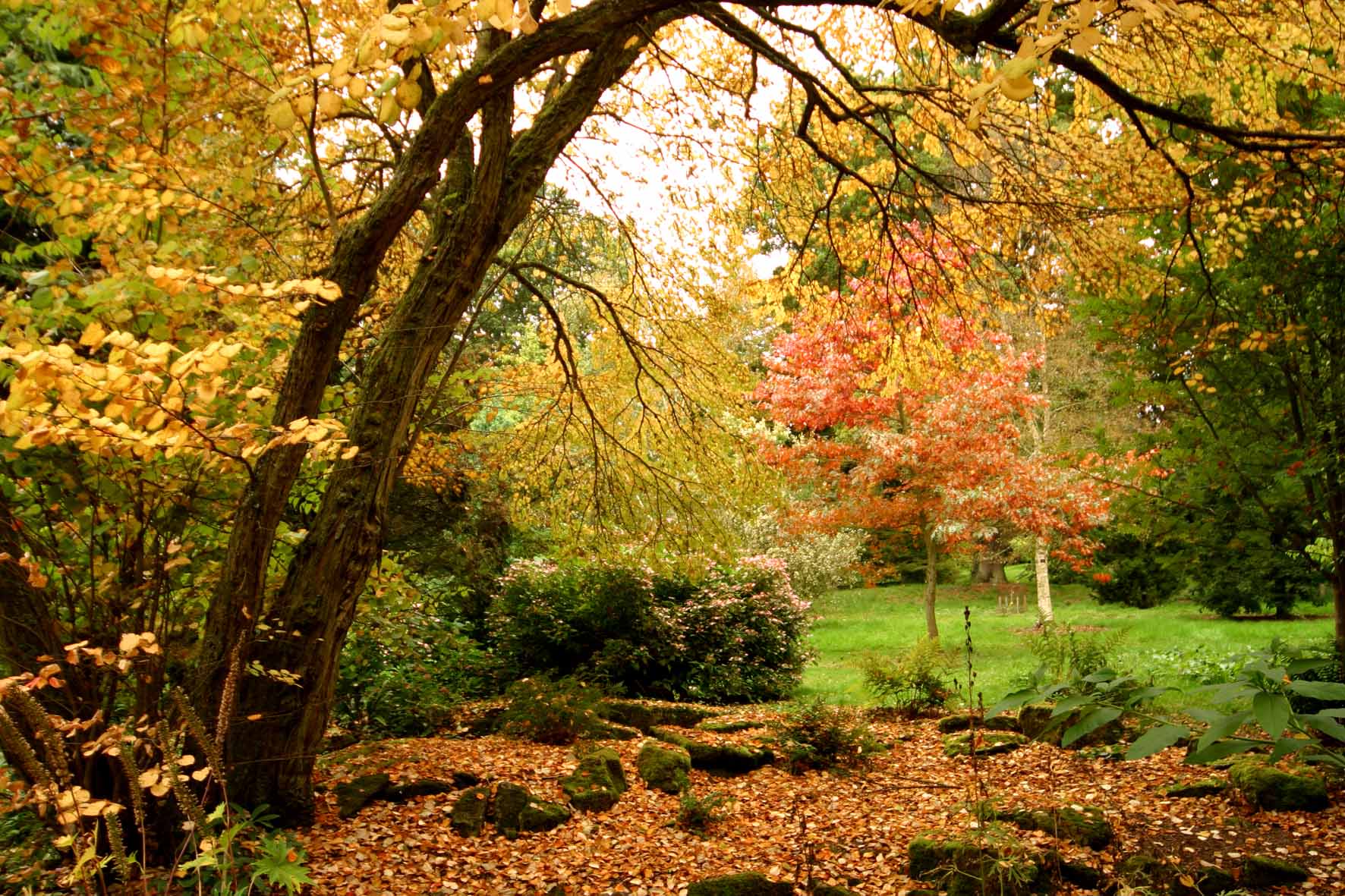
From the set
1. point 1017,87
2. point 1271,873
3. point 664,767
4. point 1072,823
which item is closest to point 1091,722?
point 1017,87

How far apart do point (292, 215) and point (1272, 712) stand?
19.6 feet

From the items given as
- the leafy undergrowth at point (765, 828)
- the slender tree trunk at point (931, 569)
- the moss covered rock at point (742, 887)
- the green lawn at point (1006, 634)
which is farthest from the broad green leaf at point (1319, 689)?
the slender tree trunk at point (931, 569)

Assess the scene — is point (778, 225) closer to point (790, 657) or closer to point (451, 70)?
point (451, 70)

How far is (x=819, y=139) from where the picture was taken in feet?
23.8

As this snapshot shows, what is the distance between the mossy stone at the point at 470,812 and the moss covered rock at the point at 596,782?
513 millimetres

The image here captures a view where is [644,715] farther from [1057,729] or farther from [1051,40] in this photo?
[1051,40]

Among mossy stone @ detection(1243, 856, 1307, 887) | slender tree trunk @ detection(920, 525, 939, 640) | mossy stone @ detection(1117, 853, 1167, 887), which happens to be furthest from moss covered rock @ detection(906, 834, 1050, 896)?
slender tree trunk @ detection(920, 525, 939, 640)

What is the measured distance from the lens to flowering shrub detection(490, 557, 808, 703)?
8266mm

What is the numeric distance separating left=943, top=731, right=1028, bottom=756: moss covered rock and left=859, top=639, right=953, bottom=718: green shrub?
4.43 feet

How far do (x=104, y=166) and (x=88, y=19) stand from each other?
0.72 meters

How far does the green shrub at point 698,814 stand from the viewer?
4.52m

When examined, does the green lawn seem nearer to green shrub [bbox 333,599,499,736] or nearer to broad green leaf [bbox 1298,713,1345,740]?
green shrub [bbox 333,599,499,736]

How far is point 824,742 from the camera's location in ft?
19.0

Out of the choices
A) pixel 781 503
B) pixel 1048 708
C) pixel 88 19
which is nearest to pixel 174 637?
pixel 88 19
